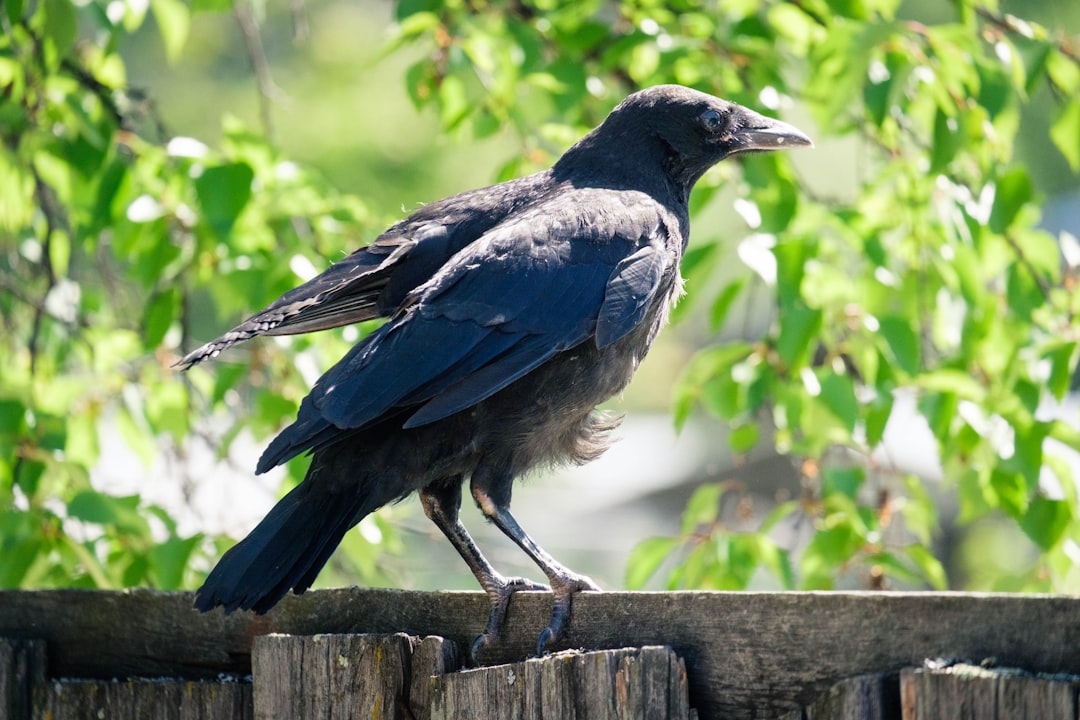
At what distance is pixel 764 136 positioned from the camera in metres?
3.60

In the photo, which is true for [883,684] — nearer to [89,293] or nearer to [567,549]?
[89,293]

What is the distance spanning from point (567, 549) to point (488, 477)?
1434 centimetres

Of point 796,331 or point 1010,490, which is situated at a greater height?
point 796,331

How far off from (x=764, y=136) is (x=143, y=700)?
2.23 metres

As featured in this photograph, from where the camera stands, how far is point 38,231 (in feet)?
16.4

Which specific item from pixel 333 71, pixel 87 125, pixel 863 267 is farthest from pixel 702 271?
pixel 333 71

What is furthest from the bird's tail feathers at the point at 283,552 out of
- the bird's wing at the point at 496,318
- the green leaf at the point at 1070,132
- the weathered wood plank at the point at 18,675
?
the green leaf at the point at 1070,132

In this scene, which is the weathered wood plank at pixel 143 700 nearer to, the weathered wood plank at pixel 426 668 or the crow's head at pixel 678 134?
the weathered wood plank at pixel 426 668

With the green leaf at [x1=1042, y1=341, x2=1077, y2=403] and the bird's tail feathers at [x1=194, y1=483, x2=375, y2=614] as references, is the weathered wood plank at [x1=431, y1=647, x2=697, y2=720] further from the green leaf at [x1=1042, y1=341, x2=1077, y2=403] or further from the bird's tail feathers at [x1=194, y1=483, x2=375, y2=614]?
the green leaf at [x1=1042, y1=341, x2=1077, y2=403]

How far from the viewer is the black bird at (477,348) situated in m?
2.66

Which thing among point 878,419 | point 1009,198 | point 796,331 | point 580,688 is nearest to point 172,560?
Answer: point 796,331

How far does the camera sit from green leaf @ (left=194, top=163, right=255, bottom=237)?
3.79m

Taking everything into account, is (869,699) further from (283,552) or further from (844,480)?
(844,480)

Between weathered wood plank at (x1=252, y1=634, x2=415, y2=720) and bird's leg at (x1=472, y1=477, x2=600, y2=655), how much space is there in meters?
0.26
